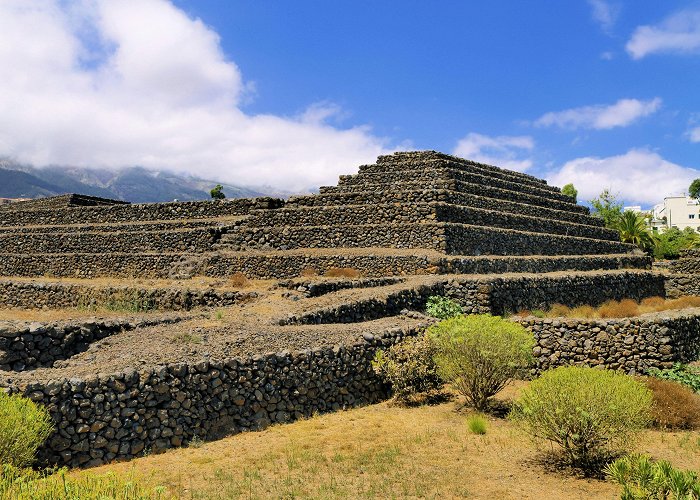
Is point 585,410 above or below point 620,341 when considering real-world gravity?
below

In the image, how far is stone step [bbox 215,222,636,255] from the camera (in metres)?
23.0

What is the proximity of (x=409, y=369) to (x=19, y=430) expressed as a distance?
7856 mm

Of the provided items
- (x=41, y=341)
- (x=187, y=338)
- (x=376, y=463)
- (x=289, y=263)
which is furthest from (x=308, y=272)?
(x=376, y=463)

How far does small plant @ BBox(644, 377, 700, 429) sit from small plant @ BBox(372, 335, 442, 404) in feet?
14.5

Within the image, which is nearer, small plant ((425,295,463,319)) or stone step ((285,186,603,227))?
small plant ((425,295,463,319))

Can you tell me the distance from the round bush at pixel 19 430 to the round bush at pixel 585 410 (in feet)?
23.3

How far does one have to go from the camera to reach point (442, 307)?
1812 centimetres

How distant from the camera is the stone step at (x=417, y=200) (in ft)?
82.3

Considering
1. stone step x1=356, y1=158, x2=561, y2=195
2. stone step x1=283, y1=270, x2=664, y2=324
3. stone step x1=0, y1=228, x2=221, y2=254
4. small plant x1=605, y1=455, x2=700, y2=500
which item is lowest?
small plant x1=605, y1=455, x2=700, y2=500

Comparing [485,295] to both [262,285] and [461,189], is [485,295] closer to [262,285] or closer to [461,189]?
[262,285]

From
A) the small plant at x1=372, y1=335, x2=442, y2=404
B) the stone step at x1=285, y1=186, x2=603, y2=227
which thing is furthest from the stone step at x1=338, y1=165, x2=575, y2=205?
the small plant at x1=372, y1=335, x2=442, y2=404

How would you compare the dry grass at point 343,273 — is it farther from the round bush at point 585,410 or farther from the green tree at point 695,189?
the green tree at point 695,189

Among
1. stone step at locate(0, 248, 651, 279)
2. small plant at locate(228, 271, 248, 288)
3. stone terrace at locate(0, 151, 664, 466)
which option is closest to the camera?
stone terrace at locate(0, 151, 664, 466)

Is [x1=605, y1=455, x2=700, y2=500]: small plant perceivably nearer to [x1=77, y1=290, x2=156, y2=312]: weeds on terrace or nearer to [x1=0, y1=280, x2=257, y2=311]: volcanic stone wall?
[x1=0, y1=280, x2=257, y2=311]: volcanic stone wall
